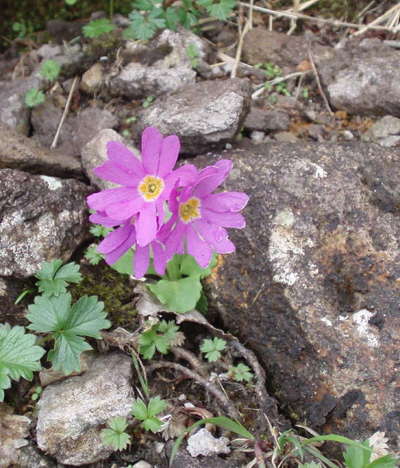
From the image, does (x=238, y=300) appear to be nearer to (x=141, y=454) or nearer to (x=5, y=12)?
(x=141, y=454)

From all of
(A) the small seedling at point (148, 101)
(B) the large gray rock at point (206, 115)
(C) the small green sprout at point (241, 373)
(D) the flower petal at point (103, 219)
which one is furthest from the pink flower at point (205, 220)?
(A) the small seedling at point (148, 101)

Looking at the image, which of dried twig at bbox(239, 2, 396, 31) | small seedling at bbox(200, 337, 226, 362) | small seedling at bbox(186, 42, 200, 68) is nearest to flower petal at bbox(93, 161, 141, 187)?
small seedling at bbox(200, 337, 226, 362)

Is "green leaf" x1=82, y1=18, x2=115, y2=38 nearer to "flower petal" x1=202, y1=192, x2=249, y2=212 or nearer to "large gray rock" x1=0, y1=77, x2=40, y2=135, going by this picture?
"large gray rock" x1=0, y1=77, x2=40, y2=135

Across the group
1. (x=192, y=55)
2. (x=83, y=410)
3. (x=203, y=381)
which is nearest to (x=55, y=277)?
(x=83, y=410)

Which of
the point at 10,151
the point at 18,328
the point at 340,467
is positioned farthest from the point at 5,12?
the point at 340,467

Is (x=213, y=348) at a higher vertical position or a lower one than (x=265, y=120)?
lower

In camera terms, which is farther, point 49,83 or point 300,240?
point 49,83

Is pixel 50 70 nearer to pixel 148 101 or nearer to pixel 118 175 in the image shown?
pixel 148 101
